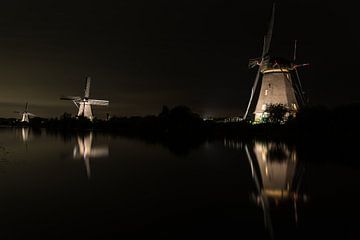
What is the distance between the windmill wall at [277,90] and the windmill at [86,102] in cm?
3879

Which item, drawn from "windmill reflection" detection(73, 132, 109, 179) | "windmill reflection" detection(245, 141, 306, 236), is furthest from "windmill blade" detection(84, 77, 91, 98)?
"windmill reflection" detection(245, 141, 306, 236)

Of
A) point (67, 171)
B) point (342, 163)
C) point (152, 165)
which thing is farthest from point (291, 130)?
point (67, 171)

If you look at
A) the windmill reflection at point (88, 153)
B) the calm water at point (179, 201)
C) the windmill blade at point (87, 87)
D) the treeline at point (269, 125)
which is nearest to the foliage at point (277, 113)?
the treeline at point (269, 125)

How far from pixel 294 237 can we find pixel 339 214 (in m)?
1.86

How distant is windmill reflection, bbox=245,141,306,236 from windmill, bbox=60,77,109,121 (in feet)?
183

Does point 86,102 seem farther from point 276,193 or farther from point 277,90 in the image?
point 276,193

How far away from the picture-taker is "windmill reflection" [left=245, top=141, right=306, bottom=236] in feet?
25.3

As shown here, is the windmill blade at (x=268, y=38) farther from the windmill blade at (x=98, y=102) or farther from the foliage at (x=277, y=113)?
the windmill blade at (x=98, y=102)

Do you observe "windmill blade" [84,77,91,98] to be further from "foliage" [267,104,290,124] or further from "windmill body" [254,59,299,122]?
"foliage" [267,104,290,124]

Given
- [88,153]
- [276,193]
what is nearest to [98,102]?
[88,153]

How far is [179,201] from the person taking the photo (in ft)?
27.0

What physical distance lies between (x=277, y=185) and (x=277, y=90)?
29.8m

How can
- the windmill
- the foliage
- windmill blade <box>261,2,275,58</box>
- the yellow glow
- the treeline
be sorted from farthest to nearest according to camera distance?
the windmill
windmill blade <box>261,2,275,58</box>
the foliage
the treeline
the yellow glow

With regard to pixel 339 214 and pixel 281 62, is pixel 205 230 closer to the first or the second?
pixel 339 214
